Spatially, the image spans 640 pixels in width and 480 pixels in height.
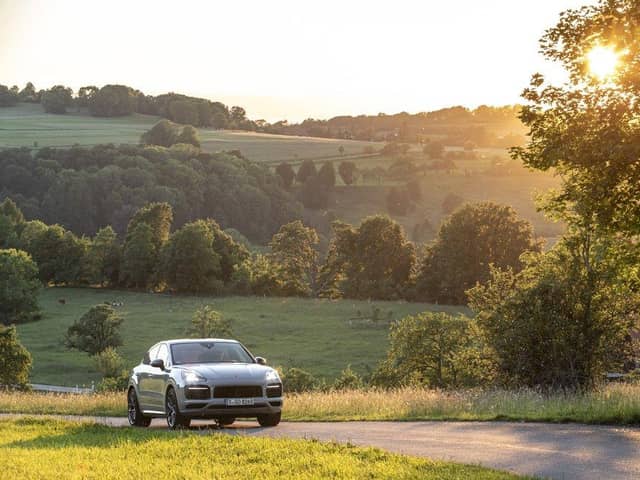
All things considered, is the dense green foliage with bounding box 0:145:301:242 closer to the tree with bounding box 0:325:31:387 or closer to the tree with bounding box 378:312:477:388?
the tree with bounding box 0:325:31:387

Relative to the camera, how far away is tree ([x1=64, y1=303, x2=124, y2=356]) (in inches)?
3204

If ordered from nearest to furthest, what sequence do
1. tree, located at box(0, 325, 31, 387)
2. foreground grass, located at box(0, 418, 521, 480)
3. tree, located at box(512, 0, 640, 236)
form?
foreground grass, located at box(0, 418, 521, 480) < tree, located at box(512, 0, 640, 236) < tree, located at box(0, 325, 31, 387)

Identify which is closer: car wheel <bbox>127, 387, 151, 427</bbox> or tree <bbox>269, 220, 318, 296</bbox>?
car wheel <bbox>127, 387, 151, 427</bbox>

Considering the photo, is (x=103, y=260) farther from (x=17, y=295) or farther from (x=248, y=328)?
(x=248, y=328)

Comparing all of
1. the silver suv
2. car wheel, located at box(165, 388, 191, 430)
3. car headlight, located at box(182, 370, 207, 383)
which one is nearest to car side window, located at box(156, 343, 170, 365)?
the silver suv

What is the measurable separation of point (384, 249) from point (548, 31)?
87189mm

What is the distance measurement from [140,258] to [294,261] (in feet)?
54.9

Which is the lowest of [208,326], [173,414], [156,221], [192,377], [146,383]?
[208,326]

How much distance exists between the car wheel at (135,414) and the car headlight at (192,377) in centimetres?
263

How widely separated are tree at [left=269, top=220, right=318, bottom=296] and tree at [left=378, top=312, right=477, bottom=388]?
2702 inches

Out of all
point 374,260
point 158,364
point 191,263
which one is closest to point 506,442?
point 158,364

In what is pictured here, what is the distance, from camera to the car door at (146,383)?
2377 cm

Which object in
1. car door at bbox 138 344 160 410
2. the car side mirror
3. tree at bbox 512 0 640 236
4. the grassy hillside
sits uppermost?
tree at bbox 512 0 640 236

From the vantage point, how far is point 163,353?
78.5 ft
